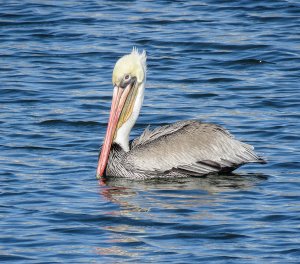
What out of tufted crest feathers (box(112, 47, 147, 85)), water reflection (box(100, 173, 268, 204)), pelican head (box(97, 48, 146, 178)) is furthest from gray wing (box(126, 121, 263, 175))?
tufted crest feathers (box(112, 47, 147, 85))

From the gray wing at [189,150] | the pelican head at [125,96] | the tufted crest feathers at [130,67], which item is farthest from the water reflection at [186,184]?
the tufted crest feathers at [130,67]

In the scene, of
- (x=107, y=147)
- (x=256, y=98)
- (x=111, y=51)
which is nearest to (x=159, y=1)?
(x=111, y=51)

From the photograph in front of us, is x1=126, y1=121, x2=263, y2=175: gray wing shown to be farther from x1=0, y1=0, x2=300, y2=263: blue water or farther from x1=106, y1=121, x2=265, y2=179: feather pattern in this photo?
x1=0, y1=0, x2=300, y2=263: blue water

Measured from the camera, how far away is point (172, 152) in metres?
11.1

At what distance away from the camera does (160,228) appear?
9.14 metres

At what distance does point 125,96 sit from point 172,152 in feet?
2.59

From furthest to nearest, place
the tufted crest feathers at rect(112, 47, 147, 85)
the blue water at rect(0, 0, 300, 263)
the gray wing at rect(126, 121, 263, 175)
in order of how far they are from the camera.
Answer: the tufted crest feathers at rect(112, 47, 147, 85), the gray wing at rect(126, 121, 263, 175), the blue water at rect(0, 0, 300, 263)

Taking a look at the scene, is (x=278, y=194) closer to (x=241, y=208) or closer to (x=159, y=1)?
(x=241, y=208)

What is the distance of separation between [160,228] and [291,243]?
1045mm

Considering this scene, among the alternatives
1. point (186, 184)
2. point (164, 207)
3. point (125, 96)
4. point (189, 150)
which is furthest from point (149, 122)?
point (164, 207)

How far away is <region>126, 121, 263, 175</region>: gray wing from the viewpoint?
36.1 ft

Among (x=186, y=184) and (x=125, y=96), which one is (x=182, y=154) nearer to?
(x=186, y=184)

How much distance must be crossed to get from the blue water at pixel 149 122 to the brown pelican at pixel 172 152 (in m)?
0.17

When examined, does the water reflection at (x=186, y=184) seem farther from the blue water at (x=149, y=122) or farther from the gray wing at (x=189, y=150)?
the gray wing at (x=189, y=150)
